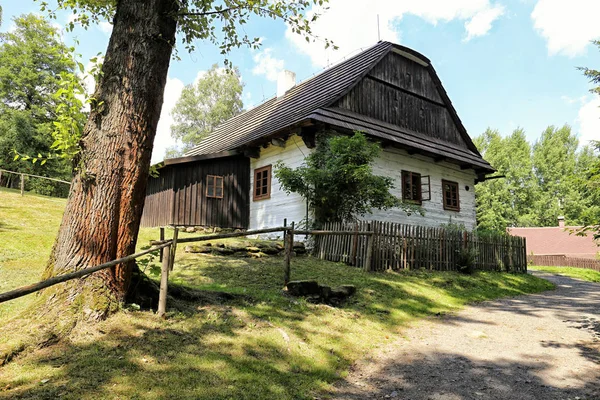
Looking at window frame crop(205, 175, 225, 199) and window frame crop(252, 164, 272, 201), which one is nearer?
window frame crop(252, 164, 272, 201)

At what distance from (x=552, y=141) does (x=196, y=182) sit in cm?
4902

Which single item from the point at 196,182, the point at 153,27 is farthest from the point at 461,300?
the point at 196,182

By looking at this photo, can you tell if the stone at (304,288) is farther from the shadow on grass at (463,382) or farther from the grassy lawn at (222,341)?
the shadow on grass at (463,382)

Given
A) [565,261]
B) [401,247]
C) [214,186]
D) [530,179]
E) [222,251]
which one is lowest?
[565,261]

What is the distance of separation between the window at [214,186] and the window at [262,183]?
1.51m

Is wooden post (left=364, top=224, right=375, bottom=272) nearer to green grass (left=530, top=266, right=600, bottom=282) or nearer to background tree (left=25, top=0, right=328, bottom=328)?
background tree (left=25, top=0, right=328, bottom=328)

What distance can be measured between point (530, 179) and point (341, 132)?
1705 inches

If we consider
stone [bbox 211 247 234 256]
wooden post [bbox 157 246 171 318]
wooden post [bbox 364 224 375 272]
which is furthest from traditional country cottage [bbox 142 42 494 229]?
wooden post [bbox 157 246 171 318]

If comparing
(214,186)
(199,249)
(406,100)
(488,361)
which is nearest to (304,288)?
(488,361)

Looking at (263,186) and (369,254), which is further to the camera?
(263,186)

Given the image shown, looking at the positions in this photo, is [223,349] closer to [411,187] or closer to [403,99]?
[411,187]

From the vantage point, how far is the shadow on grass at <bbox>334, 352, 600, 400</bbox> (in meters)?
3.89

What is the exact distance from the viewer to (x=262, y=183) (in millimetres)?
15070

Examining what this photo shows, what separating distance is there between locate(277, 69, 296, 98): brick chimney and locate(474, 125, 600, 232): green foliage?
32125 millimetres
